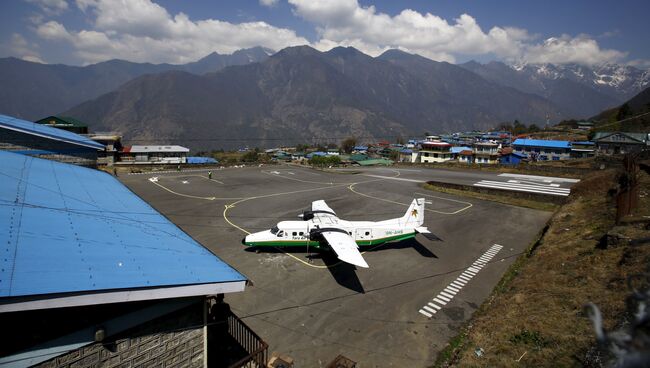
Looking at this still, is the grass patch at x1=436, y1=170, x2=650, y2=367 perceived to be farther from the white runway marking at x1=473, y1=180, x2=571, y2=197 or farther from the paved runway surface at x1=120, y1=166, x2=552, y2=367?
the white runway marking at x1=473, y1=180, x2=571, y2=197

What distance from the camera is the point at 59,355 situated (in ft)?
26.4

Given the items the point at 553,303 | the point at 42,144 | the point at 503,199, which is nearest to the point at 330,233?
the point at 553,303

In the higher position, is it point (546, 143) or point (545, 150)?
point (546, 143)

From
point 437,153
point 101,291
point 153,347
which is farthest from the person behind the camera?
point 437,153

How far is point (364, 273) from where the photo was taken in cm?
2398

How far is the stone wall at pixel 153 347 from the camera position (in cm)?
847

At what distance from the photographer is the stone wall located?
847cm

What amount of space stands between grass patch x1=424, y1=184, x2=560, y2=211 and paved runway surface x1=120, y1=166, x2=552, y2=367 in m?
2.48

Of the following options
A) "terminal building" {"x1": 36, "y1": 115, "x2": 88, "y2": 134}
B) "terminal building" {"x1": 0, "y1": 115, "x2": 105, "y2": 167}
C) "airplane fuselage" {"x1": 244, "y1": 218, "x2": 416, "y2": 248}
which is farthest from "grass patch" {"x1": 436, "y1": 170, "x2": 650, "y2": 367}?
"terminal building" {"x1": 36, "y1": 115, "x2": 88, "y2": 134}

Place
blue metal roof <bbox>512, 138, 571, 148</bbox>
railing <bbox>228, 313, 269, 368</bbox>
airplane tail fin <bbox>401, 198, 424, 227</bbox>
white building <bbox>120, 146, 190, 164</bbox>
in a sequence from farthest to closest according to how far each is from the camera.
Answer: blue metal roof <bbox>512, 138, 571, 148</bbox> → white building <bbox>120, 146, 190, 164</bbox> → airplane tail fin <bbox>401, 198, 424, 227</bbox> → railing <bbox>228, 313, 269, 368</bbox>

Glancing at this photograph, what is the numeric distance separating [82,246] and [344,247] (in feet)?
53.0

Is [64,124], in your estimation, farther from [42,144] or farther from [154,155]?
[42,144]

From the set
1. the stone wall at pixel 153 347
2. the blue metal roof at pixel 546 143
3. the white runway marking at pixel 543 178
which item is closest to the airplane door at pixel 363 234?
the stone wall at pixel 153 347

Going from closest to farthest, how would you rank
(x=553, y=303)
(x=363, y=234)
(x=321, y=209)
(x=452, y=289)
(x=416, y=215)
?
(x=553, y=303)
(x=452, y=289)
(x=363, y=234)
(x=416, y=215)
(x=321, y=209)
